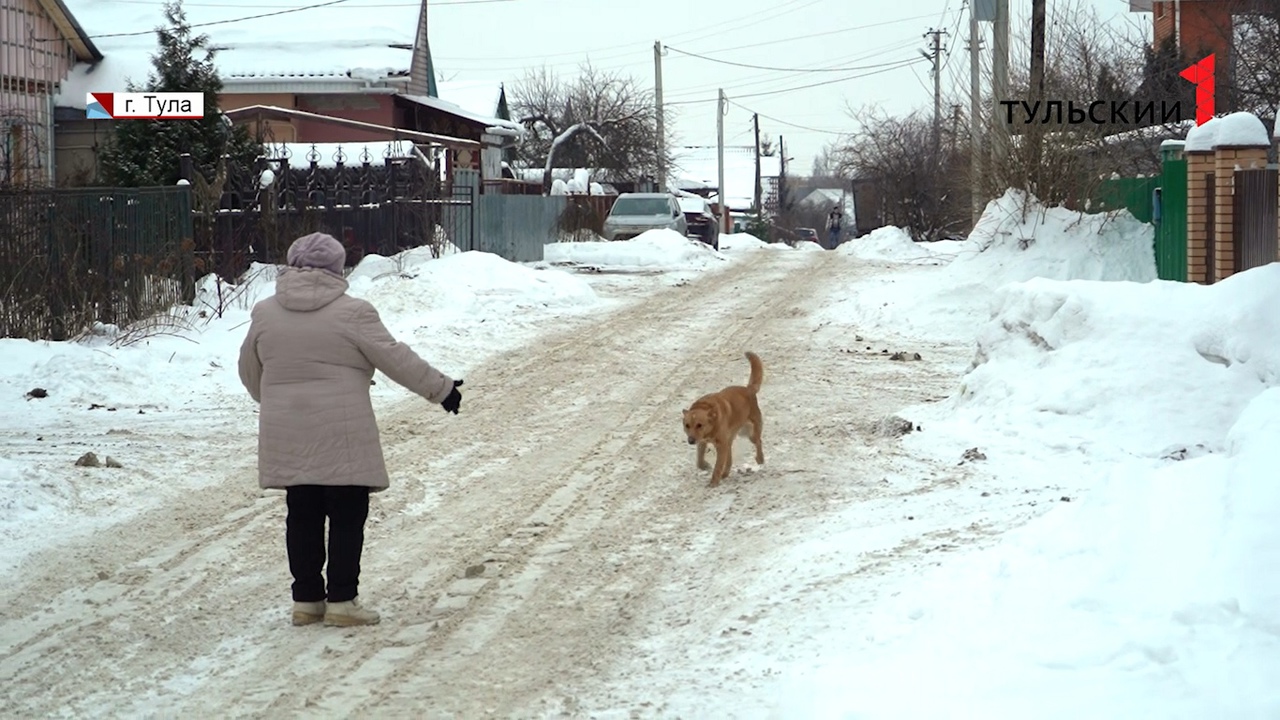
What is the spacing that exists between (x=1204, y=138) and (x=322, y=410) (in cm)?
1242

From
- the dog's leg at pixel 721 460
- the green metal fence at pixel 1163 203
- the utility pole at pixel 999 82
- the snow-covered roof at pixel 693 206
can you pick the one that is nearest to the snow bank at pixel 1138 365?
the dog's leg at pixel 721 460

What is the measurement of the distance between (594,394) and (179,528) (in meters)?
5.17

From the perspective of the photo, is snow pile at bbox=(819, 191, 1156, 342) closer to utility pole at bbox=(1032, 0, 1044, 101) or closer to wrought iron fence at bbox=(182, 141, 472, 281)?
utility pole at bbox=(1032, 0, 1044, 101)

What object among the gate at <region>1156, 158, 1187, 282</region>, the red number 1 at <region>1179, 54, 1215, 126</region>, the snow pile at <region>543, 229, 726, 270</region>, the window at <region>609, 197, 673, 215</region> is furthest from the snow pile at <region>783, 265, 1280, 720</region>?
the window at <region>609, 197, 673, 215</region>

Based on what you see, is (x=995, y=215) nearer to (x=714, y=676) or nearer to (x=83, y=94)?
(x=714, y=676)

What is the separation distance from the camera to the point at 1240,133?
15.2m

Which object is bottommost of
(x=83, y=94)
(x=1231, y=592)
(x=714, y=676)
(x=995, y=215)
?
(x=714, y=676)

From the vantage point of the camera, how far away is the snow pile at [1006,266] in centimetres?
1792

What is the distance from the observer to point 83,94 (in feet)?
106

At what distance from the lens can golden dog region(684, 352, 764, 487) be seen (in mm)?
8500

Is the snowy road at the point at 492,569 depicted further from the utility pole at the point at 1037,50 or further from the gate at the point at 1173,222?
the utility pole at the point at 1037,50

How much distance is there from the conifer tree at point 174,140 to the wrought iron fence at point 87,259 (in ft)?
13.4

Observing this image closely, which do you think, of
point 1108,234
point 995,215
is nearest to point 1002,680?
point 1108,234

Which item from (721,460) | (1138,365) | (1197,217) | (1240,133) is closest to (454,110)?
(1197,217)
